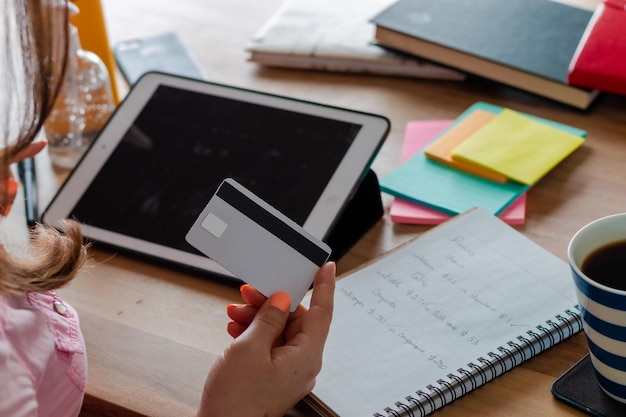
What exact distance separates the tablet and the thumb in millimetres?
165

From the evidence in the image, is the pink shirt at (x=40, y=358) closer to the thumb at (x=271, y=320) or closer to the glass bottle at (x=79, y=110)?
the thumb at (x=271, y=320)

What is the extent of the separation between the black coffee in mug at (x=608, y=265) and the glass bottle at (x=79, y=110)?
0.64 m

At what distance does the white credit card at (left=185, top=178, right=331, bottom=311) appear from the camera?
0.65m

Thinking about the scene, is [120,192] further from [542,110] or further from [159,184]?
[542,110]

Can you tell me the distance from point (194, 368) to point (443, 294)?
0.23 metres

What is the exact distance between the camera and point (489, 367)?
2.25 ft

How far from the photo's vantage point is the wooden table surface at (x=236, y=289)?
0.71m

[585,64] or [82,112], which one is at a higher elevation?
[585,64]

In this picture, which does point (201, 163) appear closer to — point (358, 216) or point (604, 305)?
point (358, 216)

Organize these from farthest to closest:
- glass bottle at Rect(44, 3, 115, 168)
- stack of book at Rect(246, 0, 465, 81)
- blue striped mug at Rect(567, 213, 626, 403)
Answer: stack of book at Rect(246, 0, 465, 81)
glass bottle at Rect(44, 3, 115, 168)
blue striped mug at Rect(567, 213, 626, 403)

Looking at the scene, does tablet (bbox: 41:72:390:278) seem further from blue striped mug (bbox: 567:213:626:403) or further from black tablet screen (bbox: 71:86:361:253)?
blue striped mug (bbox: 567:213:626:403)

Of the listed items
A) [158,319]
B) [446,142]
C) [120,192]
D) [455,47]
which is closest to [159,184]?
[120,192]

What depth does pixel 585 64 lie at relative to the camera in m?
1.00

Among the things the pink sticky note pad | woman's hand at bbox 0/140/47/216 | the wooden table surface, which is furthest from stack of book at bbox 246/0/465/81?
woman's hand at bbox 0/140/47/216
